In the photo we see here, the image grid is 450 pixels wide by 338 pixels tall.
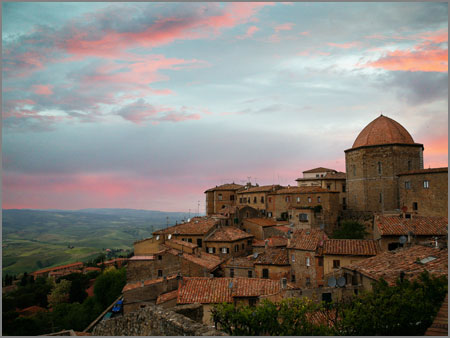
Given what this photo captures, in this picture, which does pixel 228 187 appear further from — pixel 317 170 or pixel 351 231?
pixel 351 231

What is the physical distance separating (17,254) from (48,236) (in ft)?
139

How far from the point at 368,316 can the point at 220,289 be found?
13.9 meters

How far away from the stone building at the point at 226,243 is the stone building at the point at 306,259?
10748mm

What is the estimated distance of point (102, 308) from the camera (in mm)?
43469

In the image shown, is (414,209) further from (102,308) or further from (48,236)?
(48,236)

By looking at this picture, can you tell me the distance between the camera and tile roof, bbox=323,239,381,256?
2177cm

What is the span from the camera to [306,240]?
26266 mm

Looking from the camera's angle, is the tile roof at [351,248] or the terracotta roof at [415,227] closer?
the terracotta roof at [415,227]

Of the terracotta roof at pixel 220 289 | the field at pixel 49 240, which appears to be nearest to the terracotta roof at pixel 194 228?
the terracotta roof at pixel 220 289

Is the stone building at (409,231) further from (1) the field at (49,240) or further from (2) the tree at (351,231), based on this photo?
(1) the field at (49,240)


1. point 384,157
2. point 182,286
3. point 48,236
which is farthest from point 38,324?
point 48,236

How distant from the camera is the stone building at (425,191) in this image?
3194 cm

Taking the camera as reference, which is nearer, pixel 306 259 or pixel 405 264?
pixel 405 264

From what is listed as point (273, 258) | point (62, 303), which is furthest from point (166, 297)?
point (62, 303)
